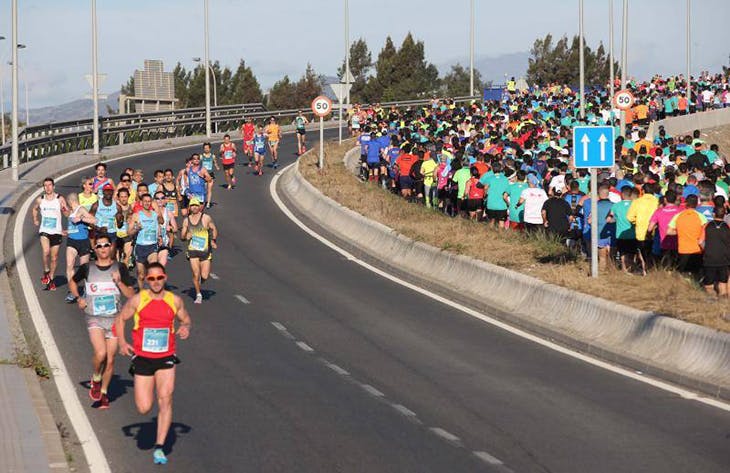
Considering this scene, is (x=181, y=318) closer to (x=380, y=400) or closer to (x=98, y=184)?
(x=380, y=400)

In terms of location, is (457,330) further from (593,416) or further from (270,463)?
(270,463)

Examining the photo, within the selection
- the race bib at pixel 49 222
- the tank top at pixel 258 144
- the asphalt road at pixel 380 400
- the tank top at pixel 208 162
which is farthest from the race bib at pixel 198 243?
the tank top at pixel 258 144

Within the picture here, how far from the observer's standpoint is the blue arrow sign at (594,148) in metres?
19.7

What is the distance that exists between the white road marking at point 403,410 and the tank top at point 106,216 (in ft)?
33.4

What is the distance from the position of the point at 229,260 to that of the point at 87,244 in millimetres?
4945

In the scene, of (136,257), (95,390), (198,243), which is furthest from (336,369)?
(136,257)

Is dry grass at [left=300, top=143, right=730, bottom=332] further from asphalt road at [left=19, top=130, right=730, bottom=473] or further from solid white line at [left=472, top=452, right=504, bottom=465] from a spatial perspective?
solid white line at [left=472, top=452, right=504, bottom=465]

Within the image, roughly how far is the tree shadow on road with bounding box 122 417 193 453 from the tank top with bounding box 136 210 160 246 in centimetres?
915

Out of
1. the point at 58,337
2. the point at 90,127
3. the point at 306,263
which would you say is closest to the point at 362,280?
the point at 306,263

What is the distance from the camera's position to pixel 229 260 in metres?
27.1

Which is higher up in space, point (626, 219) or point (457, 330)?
point (626, 219)

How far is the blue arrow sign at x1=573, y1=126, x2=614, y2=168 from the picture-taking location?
64.6ft

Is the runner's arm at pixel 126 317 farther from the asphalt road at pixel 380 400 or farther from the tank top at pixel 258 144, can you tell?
the tank top at pixel 258 144

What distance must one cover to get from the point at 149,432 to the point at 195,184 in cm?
1969
